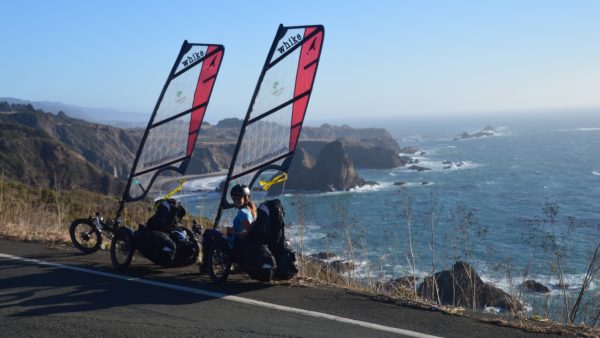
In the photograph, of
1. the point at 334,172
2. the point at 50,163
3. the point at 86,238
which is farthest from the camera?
the point at 334,172

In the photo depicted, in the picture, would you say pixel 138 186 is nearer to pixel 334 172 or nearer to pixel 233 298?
pixel 233 298

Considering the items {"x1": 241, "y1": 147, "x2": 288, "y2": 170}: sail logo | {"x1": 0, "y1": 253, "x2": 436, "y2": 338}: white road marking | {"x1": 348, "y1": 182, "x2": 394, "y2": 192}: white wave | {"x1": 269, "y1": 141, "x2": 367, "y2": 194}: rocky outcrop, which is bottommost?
{"x1": 348, "y1": 182, "x2": 394, "y2": 192}: white wave

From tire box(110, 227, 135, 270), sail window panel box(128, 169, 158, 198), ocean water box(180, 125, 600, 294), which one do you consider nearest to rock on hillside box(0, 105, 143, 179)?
ocean water box(180, 125, 600, 294)

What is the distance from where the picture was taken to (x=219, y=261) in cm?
753

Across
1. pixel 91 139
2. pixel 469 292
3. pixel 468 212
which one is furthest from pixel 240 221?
pixel 91 139

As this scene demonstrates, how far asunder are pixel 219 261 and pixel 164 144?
317 cm

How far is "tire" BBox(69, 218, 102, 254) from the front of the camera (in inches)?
360

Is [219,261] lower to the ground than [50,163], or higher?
higher

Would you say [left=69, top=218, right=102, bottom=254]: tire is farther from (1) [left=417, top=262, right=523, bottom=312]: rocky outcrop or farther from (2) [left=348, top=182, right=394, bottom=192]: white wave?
(2) [left=348, top=182, right=394, bottom=192]: white wave

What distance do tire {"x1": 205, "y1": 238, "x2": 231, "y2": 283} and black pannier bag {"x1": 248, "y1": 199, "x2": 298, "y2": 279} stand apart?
1.17 feet

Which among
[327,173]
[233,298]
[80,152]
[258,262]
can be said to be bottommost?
[327,173]

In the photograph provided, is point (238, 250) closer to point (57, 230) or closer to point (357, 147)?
point (57, 230)

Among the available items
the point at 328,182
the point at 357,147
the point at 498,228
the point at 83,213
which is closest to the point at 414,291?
the point at 83,213

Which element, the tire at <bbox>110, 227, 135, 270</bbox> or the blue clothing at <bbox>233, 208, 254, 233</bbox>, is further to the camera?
the tire at <bbox>110, 227, 135, 270</bbox>
